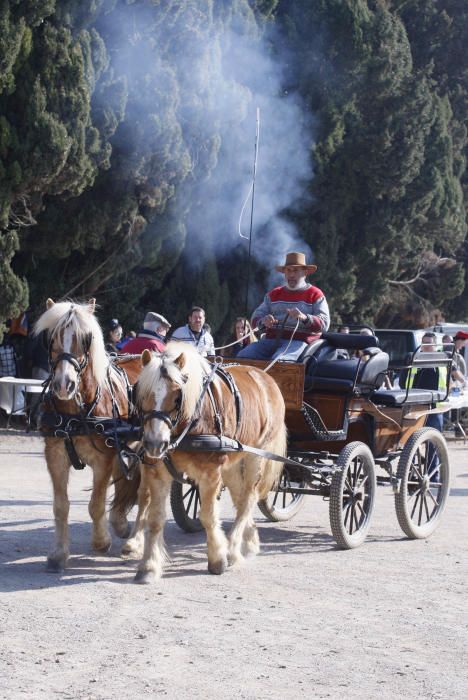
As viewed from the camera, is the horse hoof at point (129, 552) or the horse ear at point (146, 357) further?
the horse hoof at point (129, 552)

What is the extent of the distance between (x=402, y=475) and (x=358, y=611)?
2.49 m

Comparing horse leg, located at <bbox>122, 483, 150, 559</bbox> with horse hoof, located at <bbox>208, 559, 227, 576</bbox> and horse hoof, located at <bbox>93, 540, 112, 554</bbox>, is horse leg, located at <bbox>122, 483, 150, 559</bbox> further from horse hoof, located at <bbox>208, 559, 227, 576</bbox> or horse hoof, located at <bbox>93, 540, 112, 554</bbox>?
horse hoof, located at <bbox>208, 559, 227, 576</bbox>

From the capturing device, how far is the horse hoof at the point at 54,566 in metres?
6.93

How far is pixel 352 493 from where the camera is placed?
26.9 ft

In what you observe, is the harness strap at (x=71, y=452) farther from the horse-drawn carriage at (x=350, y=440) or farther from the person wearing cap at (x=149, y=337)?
the person wearing cap at (x=149, y=337)

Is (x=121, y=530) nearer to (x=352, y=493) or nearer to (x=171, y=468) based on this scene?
(x=171, y=468)

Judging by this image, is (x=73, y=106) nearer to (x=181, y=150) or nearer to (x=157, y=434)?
(x=181, y=150)

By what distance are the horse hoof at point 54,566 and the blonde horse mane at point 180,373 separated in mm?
1243

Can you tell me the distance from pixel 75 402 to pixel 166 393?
2.93 feet

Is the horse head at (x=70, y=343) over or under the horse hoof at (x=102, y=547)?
over

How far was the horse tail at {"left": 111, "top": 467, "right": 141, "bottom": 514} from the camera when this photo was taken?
25.9ft

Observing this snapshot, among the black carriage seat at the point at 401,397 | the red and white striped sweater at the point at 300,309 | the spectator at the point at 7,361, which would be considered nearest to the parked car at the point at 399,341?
the spectator at the point at 7,361

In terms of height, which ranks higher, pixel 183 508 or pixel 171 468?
pixel 171 468

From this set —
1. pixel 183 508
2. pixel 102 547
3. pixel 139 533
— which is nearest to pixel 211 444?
pixel 139 533
